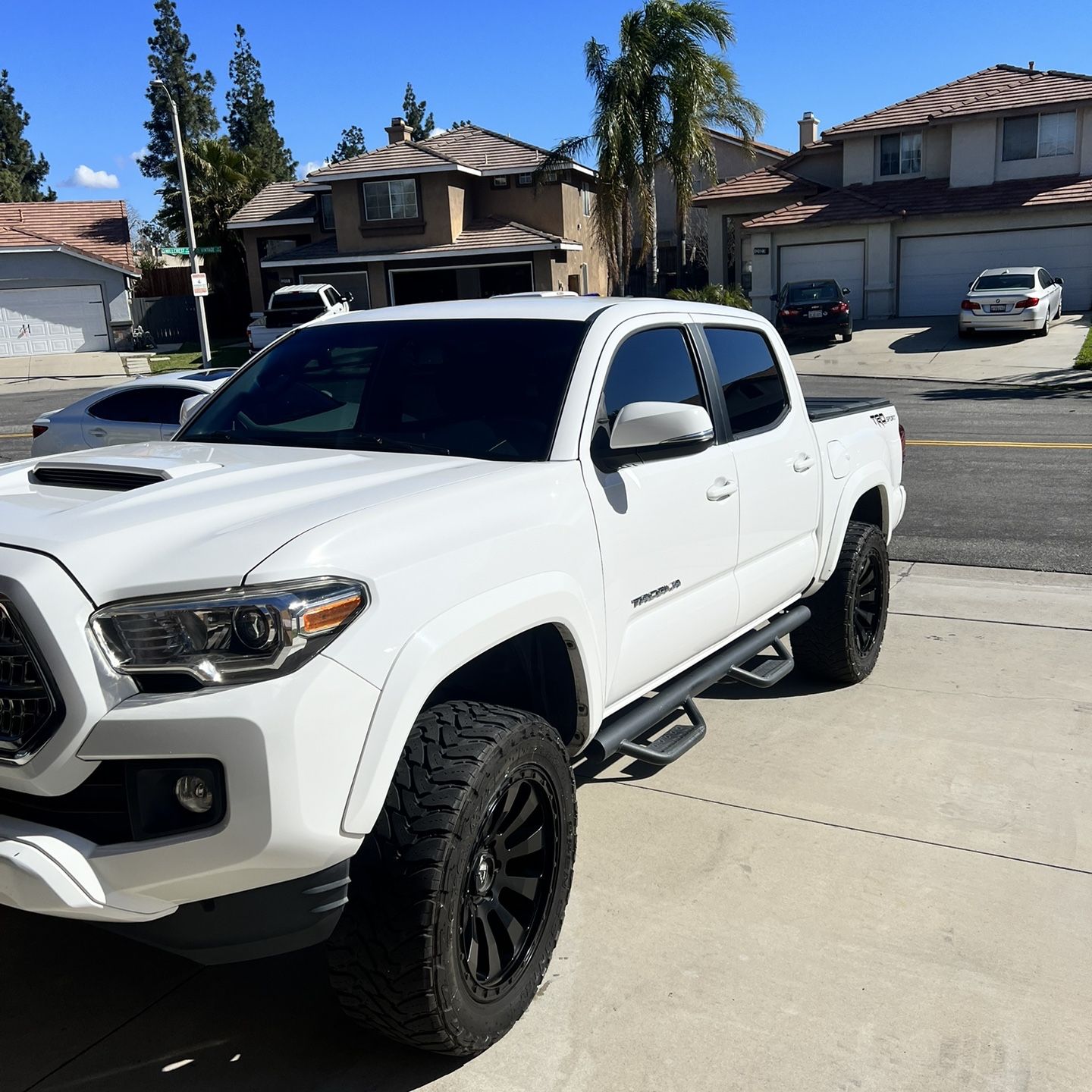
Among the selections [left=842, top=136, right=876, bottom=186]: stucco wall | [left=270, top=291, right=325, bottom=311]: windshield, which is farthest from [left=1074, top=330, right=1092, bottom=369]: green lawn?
[left=270, top=291, right=325, bottom=311]: windshield

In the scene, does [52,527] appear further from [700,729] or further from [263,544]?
[700,729]

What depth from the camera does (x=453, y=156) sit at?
39.5m

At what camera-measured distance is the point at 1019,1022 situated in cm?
306

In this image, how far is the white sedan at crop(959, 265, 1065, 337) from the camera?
91.2ft

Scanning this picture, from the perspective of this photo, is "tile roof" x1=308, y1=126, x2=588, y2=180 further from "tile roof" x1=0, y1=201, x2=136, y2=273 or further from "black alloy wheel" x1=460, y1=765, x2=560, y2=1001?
"black alloy wheel" x1=460, y1=765, x2=560, y2=1001

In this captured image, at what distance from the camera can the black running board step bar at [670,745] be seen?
373 centimetres

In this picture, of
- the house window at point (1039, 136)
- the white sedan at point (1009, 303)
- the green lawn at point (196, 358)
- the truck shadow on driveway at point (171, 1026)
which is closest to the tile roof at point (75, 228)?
the green lawn at point (196, 358)

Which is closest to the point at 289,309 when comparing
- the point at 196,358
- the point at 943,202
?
the point at 196,358

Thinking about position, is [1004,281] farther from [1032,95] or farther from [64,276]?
[64,276]

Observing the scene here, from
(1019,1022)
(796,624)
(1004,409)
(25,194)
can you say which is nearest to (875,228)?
(1004,409)

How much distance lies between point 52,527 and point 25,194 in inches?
3371

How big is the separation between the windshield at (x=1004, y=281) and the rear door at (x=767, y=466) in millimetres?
26434

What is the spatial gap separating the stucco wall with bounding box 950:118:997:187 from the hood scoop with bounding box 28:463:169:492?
35.8 m

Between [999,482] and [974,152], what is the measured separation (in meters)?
26.5
